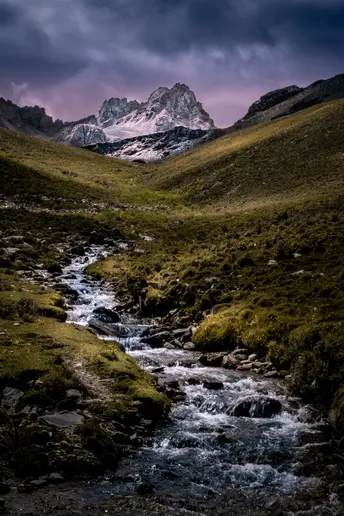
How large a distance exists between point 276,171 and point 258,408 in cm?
7564

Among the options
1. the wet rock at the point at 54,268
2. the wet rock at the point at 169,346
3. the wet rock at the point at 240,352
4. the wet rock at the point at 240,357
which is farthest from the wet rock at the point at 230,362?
the wet rock at the point at 54,268

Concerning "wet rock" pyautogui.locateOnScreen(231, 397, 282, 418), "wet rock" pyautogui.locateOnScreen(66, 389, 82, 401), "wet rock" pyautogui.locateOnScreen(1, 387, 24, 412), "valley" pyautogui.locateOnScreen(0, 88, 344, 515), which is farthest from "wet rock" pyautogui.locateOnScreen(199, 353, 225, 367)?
"wet rock" pyautogui.locateOnScreen(1, 387, 24, 412)

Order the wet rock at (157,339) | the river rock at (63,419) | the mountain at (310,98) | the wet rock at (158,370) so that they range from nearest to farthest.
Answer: the river rock at (63,419) < the wet rock at (158,370) < the wet rock at (157,339) < the mountain at (310,98)

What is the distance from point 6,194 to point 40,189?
11072mm

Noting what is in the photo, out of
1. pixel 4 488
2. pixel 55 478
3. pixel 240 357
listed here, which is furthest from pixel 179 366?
pixel 4 488

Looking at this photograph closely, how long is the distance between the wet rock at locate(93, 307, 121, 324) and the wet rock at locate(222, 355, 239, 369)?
33.0 feet

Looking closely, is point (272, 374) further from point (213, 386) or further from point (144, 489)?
point (144, 489)

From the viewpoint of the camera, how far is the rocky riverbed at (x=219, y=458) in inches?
439

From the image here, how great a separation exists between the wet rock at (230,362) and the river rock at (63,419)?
30.9 ft

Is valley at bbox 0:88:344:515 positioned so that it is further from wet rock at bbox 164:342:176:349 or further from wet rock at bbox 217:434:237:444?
wet rock at bbox 164:342:176:349

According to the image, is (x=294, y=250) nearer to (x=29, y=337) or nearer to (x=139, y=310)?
(x=139, y=310)

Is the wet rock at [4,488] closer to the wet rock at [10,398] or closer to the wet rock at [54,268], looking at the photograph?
the wet rock at [10,398]

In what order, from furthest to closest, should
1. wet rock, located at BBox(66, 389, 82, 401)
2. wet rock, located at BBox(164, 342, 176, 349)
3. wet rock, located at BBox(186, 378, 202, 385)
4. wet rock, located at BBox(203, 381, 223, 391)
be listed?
1. wet rock, located at BBox(164, 342, 176, 349)
2. wet rock, located at BBox(186, 378, 202, 385)
3. wet rock, located at BBox(203, 381, 223, 391)
4. wet rock, located at BBox(66, 389, 82, 401)

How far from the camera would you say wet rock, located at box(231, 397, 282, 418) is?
1697 cm
